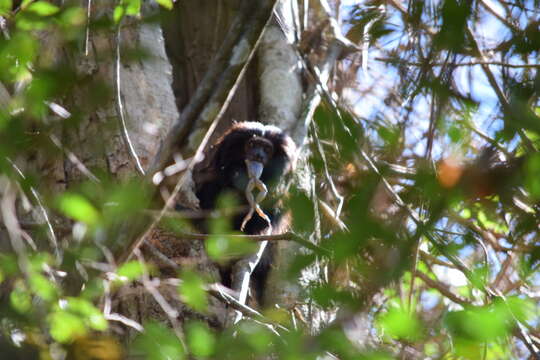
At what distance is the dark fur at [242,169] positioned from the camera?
4.00m

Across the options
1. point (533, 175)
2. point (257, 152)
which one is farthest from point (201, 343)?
point (257, 152)

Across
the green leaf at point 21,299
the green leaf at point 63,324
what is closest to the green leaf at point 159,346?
the green leaf at point 63,324

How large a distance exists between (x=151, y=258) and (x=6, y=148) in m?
1.39

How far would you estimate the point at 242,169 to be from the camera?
4.11 metres

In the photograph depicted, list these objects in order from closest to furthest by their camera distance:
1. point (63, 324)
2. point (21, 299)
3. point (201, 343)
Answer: point (201, 343) < point (63, 324) < point (21, 299)

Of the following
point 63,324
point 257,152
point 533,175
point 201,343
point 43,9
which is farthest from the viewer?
point 257,152

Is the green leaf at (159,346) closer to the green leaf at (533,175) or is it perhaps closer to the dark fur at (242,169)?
the green leaf at (533,175)

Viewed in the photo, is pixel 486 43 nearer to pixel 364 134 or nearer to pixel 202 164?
pixel 364 134

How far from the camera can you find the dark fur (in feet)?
13.1

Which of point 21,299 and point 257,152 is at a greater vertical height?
point 21,299

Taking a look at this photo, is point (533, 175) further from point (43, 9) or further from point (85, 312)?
point (43, 9)

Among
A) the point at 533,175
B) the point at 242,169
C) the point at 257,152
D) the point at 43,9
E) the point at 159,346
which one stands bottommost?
the point at 242,169

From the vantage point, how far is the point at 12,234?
5.40ft

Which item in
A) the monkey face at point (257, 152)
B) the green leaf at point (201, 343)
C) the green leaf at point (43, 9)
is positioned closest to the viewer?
the green leaf at point (201, 343)
